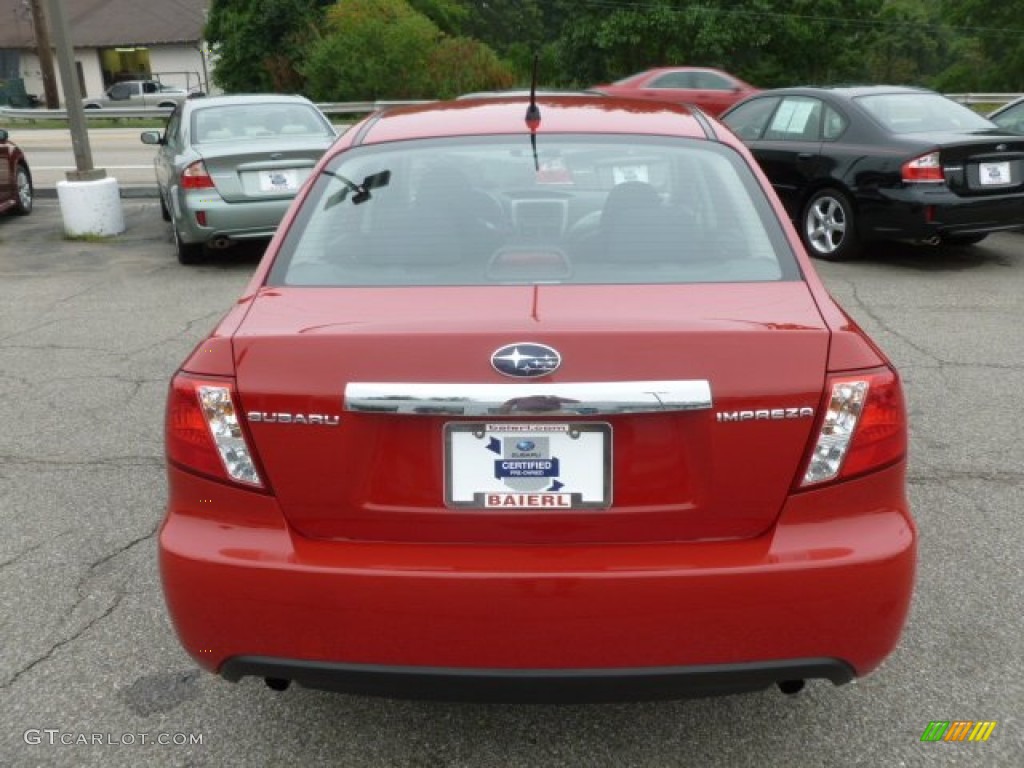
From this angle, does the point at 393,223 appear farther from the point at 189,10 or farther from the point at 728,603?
the point at 189,10

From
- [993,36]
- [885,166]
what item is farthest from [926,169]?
[993,36]

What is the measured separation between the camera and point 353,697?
2869 mm

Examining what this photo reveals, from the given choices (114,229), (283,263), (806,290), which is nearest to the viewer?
(806,290)

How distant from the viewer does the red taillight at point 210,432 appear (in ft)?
7.36

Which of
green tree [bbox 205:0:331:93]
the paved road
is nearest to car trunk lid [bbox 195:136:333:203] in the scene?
the paved road

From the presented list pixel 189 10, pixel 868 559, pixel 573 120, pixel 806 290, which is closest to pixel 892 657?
pixel 868 559

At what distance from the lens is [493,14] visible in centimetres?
7175

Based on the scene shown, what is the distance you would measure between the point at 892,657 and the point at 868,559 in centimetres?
103

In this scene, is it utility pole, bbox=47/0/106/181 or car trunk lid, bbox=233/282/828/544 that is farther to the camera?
utility pole, bbox=47/0/106/181

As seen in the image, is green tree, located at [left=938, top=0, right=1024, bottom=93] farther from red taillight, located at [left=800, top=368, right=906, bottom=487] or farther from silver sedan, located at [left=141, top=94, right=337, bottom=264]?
red taillight, located at [left=800, top=368, right=906, bottom=487]

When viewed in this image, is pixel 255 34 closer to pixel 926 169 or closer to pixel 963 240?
pixel 963 240

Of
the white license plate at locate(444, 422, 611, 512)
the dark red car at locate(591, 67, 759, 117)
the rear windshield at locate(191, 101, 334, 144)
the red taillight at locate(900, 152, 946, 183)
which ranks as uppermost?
the white license plate at locate(444, 422, 611, 512)

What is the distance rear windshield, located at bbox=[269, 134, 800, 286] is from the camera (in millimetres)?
2590

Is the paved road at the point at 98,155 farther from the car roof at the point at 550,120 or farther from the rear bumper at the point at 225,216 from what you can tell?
the car roof at the point at 550,120
